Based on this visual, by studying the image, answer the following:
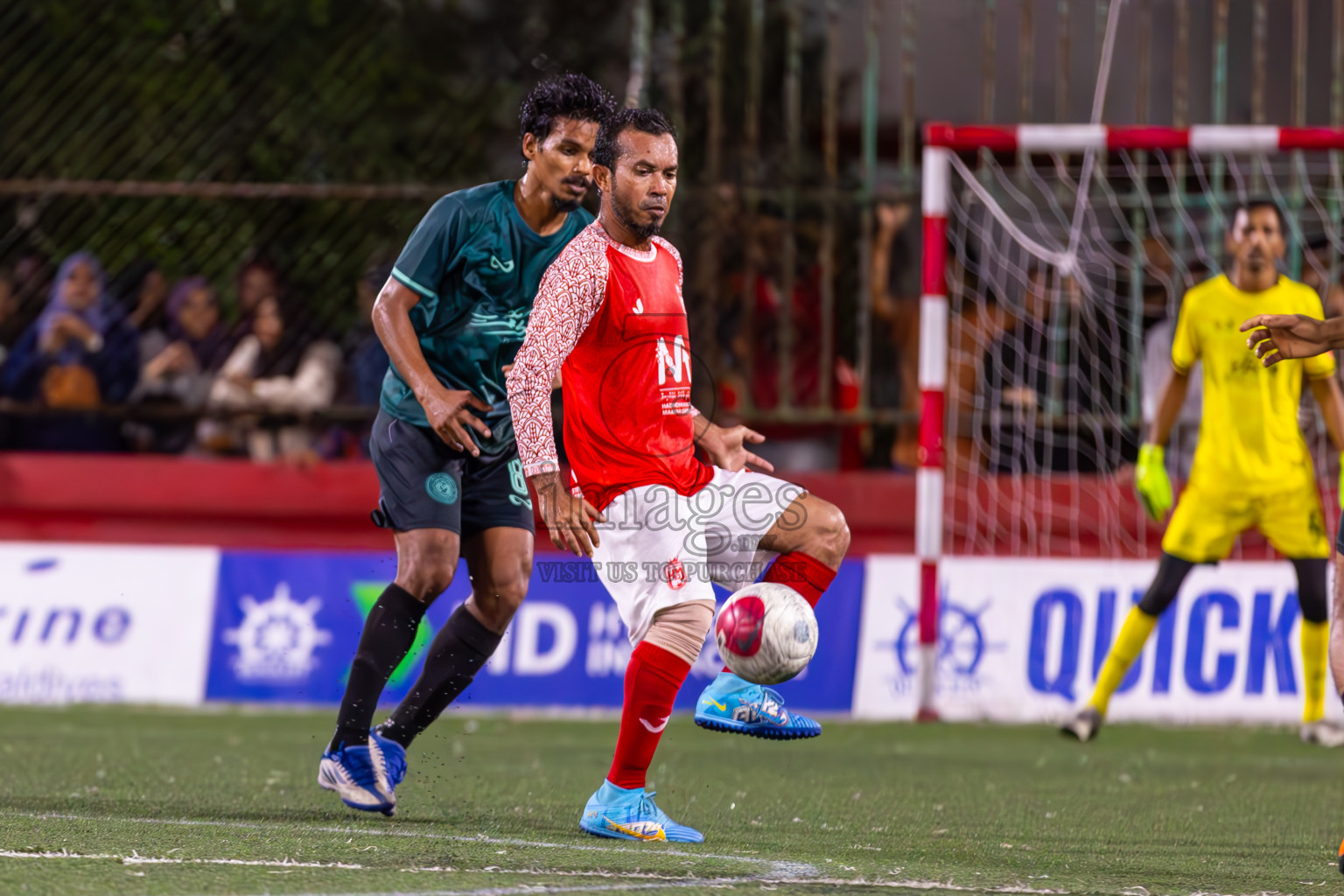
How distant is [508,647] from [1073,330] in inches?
137

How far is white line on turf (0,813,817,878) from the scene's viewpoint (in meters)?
3.71

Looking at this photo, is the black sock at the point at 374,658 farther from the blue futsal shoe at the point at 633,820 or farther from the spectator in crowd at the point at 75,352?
the spectator in crowd at the point at 75,352

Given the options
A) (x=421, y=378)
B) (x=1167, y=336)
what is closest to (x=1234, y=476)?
(x=1167, y=336)

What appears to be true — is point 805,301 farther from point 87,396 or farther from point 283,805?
point 283,805

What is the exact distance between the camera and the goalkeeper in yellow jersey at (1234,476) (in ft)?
21.8

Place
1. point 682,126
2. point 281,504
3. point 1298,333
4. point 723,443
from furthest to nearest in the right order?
point 682,126
point 281,504
point 723,443
point 1298,333

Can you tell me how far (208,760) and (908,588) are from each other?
3710 millimetres

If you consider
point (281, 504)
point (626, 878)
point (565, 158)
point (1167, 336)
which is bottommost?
point (626, 878)

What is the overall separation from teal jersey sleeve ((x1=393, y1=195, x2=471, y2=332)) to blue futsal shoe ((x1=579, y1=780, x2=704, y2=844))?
1.45m

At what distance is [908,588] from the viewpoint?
8.16 m

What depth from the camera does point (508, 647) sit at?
8.19 m

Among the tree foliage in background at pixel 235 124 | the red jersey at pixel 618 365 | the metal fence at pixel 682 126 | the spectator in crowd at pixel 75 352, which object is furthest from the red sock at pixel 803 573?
the spectator in crowd at pixel 75 352

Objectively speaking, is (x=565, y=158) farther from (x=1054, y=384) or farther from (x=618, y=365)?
(x=1054, y=384)

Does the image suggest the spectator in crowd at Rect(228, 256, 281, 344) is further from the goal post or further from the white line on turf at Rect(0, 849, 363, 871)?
the white line on turf at Rect(0, 849, 363, 871)
